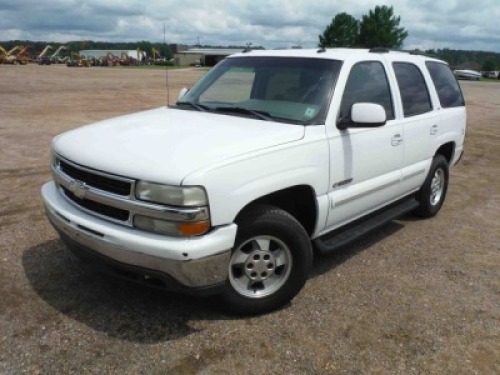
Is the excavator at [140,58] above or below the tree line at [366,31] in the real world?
below

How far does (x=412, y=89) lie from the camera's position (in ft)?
16.2

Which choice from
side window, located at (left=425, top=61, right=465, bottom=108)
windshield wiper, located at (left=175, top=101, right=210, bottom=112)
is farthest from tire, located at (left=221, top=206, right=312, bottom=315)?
side window, located at (left=425, top=61, right=465, bottom=108)

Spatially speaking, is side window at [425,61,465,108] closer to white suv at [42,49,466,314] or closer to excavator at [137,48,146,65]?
white suv at [42,49,466,314]

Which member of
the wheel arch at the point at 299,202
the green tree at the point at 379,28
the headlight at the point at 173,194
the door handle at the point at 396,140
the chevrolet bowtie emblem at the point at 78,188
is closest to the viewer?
the headlight at the point at 173,194

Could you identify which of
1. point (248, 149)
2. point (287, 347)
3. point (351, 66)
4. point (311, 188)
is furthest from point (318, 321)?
point (351, 66)

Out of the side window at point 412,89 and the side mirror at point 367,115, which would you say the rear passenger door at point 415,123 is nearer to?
→ the side window at point 412,89

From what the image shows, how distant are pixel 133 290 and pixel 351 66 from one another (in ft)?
8.30

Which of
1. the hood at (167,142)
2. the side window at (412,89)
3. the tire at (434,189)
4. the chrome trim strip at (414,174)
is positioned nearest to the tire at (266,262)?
the hood at (167,142)

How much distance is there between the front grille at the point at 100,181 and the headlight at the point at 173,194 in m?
0.13

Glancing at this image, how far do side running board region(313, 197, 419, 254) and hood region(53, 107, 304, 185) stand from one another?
96cm

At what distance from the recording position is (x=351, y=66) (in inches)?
161

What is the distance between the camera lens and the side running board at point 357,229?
3916 mm

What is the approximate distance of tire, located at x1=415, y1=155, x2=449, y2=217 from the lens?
5.49 meters

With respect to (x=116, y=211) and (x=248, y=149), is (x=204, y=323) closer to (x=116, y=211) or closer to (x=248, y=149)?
(x=116, y=211)
